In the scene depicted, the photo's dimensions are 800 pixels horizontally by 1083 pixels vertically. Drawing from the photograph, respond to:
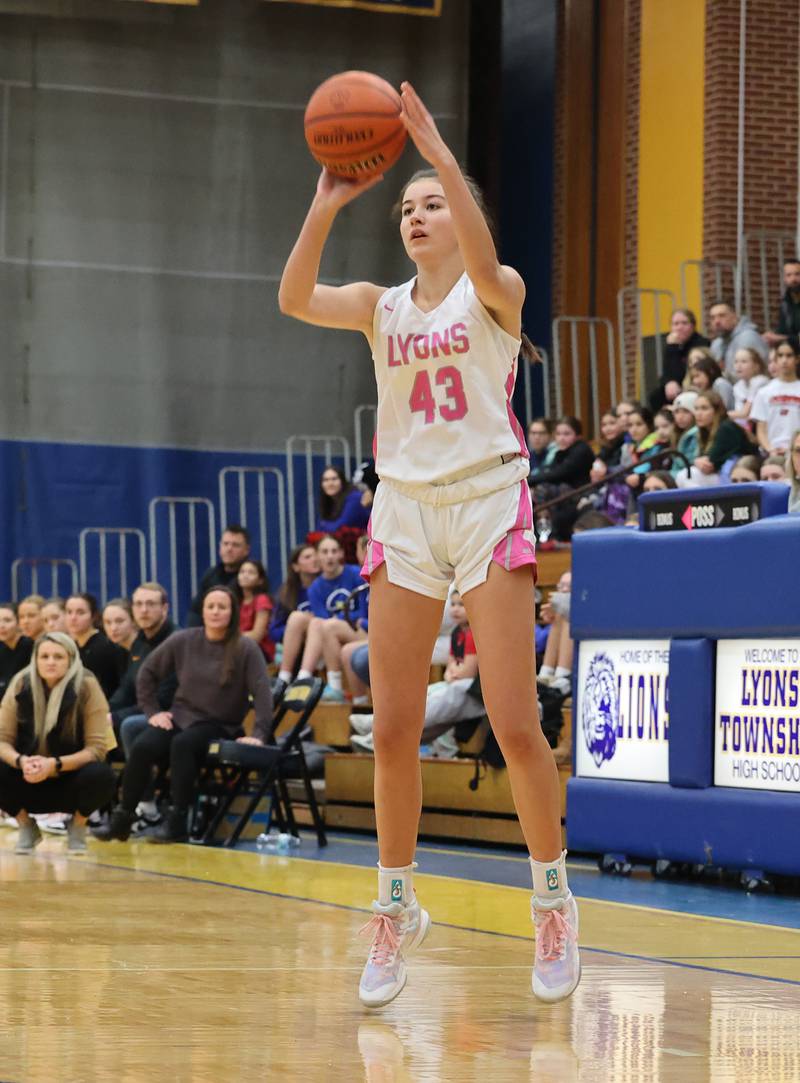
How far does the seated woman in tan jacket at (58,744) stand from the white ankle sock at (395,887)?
16.9 feet

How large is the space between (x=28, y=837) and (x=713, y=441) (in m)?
5.45

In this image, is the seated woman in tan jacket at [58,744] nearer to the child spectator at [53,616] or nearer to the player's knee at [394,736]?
the child spectator at [53,616]

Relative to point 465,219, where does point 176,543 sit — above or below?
below

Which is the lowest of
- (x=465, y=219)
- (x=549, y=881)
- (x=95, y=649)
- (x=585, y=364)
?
(x=95, y=649)

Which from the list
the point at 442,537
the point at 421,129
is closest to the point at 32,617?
the point at 442,537

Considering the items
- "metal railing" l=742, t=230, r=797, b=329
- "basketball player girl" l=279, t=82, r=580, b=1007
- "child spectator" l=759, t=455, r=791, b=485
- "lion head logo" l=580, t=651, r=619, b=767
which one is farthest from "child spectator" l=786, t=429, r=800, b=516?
"metal railing" l=742, t=230, r=797, b=329

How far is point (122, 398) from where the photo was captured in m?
17.5

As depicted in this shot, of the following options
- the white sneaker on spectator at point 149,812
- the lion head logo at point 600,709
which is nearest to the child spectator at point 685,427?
the white sneaker on spectator at point 149,812

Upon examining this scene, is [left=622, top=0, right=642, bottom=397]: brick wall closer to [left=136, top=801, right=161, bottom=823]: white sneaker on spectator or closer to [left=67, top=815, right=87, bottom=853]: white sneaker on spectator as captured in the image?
[left=136, top=801, right=161, bottom=823]: white sneaker on spectator

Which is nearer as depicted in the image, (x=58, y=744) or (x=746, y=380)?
(x=58, y=744)

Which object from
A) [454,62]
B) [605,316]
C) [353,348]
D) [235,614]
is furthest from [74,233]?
[235,614]

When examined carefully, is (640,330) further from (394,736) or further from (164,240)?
(394,736)

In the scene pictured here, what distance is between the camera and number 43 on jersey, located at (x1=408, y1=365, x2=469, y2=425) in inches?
167

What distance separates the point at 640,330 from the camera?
16281 millimetres
